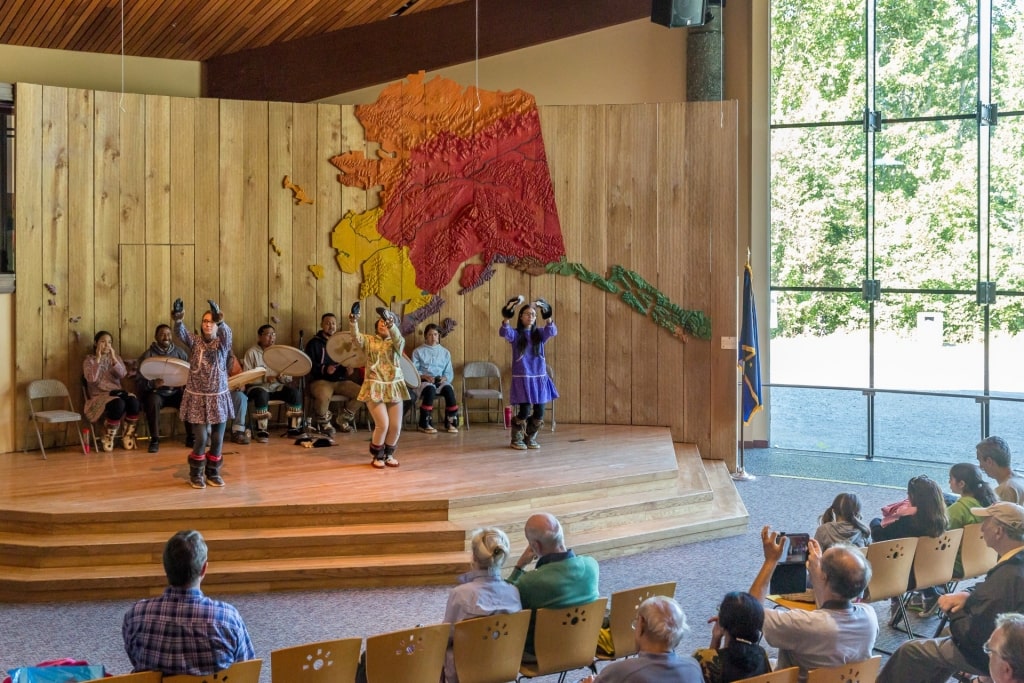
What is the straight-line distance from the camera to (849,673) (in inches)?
168

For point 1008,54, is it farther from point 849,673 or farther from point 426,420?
point 849,673

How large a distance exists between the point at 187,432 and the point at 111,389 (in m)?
0.81

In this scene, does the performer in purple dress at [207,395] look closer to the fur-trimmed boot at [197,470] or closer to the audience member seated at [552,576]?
the fur-trimmed boot at [197,470]

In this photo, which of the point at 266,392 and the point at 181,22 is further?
the point at 181,22

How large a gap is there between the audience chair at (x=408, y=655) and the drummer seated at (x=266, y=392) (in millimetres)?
5826

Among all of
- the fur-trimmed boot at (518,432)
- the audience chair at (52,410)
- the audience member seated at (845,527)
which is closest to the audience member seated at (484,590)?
the audience member seated at (845,527)

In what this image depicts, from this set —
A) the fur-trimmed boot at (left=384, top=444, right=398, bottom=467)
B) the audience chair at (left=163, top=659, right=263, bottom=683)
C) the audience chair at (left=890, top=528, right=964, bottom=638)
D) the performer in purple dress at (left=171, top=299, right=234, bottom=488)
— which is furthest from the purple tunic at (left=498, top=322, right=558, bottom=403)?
the audience chair at (left=163, top=659, right=263, bottom=683)

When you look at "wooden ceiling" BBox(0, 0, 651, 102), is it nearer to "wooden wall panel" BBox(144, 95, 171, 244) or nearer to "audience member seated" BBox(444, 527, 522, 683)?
"wooden wall panel" BBox(144, 95, 171, 244)

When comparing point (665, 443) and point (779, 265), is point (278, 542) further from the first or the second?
point (779, 265)

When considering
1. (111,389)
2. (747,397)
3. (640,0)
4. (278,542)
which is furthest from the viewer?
(640,0)

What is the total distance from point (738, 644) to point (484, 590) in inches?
49.3

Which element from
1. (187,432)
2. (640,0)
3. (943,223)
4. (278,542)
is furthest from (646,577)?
(640,0)

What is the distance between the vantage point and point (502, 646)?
4.79 m

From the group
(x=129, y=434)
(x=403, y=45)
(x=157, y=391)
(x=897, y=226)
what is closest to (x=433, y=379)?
(x=157, y=391)
